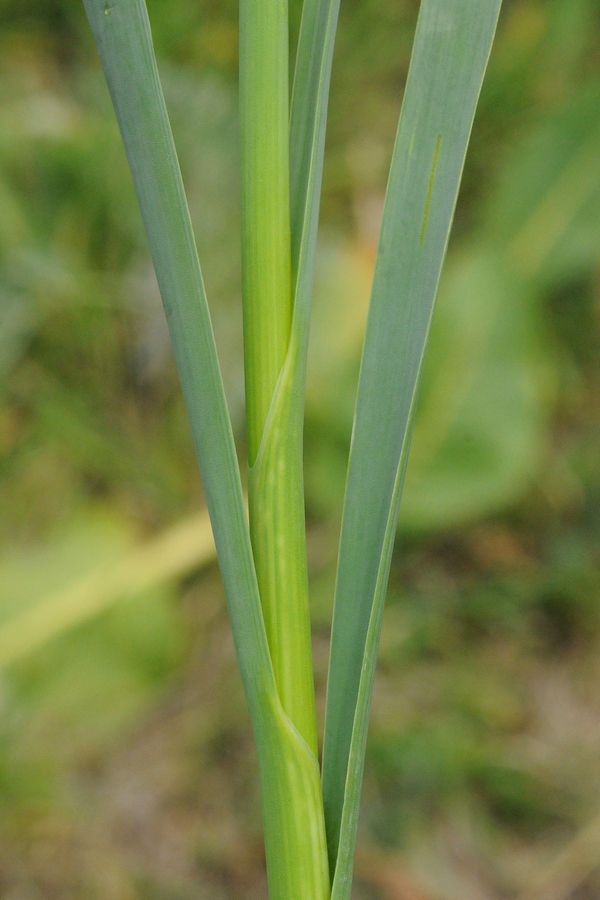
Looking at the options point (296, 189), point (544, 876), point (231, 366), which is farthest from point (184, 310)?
point (544, 876)

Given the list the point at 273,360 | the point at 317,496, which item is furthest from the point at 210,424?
the point at 317,496

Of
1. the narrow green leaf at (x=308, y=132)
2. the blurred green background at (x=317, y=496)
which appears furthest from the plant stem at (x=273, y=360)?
the blurred green background at (x=317, y=496)

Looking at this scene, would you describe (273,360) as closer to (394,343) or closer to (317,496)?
(394,343)

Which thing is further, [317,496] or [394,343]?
[317,496]

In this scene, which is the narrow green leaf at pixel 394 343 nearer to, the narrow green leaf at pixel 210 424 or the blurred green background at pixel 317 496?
the narrow green leaf at pixel 210 424

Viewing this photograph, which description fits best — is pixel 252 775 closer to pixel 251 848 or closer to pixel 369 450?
pixel 251 848
